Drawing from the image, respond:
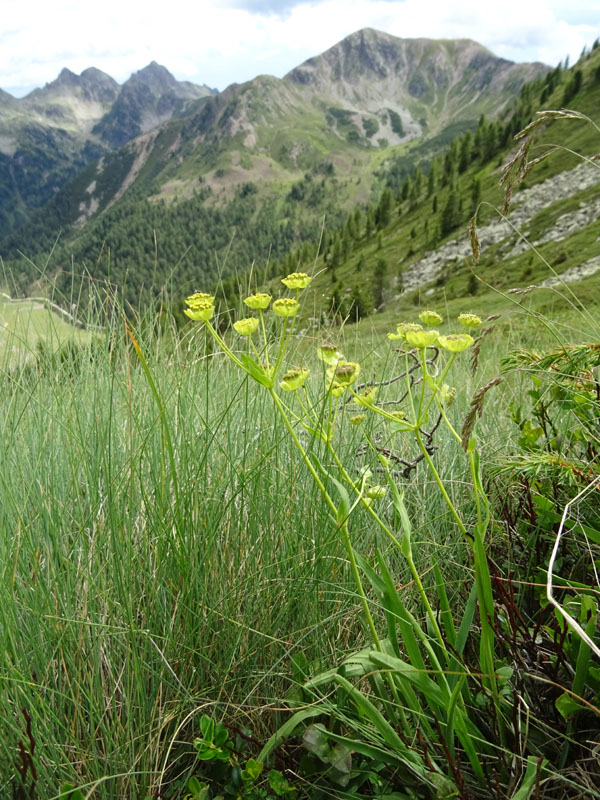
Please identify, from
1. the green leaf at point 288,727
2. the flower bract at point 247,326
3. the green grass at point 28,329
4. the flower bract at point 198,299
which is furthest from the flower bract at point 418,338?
the green grass at point 28,329

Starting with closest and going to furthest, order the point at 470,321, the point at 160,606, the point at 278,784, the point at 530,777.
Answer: the point at 530,777
the point at 278,784
the point at 470,321
the point at 160,606

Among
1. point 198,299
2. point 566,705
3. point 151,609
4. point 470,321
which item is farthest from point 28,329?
point 566,705

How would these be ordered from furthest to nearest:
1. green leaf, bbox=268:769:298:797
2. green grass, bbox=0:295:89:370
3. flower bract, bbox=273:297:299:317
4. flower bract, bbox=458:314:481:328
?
green grass, bbox=0:295:89:370
flower bract, bbox=458:314:481:328
green leaf, bbox=268:769:298:797
flower bract, bbox=273:297:299:317

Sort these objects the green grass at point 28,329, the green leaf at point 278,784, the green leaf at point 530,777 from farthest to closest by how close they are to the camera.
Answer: the green grass at point 28,329 → the green leaf at point 278,784 → the green leaf at point 530,777

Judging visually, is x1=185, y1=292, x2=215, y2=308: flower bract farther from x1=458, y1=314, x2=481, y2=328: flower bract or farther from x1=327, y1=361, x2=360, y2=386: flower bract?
x1=458, y1=314, x2=481, y2=328: flower bract

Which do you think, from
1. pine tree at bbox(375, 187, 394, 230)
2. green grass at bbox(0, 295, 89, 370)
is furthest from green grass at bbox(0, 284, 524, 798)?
pine tree at bbox(375, 187, 394, 230)

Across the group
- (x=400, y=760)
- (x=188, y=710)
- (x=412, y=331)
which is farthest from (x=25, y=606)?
(x=412, y=331)

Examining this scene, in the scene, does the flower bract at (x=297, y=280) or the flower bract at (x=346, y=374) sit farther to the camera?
the flower bract at (x=297, y=280)

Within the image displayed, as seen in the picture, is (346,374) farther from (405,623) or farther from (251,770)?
(251,770)

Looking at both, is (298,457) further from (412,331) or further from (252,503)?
(412,331)

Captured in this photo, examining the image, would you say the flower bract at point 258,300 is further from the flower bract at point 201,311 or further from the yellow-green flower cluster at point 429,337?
the yellow-green flower cluster at point 429,337

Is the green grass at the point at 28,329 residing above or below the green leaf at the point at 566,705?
above

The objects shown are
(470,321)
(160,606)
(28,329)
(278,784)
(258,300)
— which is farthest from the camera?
(28,329)

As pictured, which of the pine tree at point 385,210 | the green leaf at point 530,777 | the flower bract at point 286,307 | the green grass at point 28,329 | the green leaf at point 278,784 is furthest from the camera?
the pine tree at point 385,210
